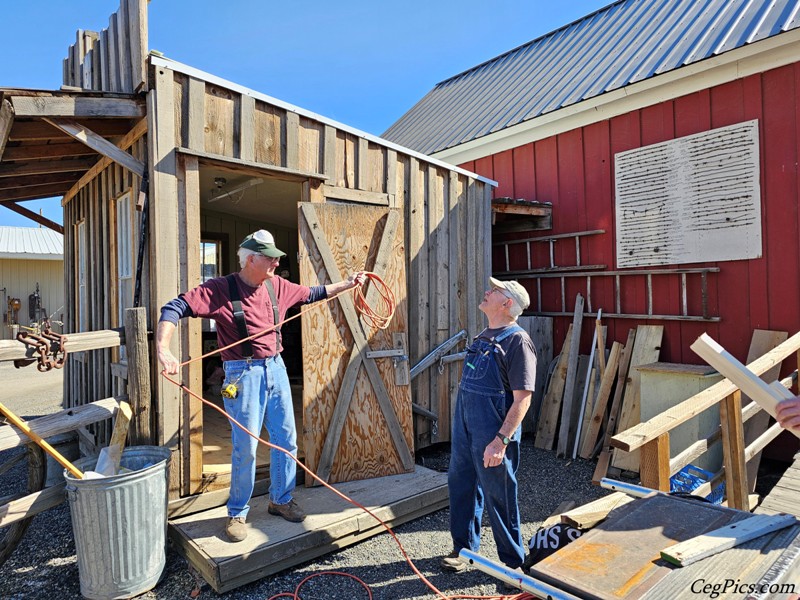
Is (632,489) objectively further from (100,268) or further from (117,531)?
(100,268)

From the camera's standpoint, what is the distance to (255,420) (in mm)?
3400

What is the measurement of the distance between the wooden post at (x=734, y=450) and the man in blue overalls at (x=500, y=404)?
61.3 inches

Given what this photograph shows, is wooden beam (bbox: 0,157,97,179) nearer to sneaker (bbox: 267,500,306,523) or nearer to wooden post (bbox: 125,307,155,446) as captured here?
wooden post (bbox: 125,307,155,446)

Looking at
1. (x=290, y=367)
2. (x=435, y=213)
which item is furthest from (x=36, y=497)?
(x=290, y=367)

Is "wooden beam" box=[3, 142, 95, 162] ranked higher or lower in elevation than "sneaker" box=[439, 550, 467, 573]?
higher

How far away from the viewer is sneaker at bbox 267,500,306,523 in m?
3.68

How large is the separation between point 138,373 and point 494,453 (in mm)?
2452

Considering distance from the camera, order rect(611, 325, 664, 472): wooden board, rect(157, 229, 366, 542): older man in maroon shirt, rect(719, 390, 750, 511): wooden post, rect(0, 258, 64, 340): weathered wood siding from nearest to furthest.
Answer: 1. rect(157, 229, 366, 542): older man in maroon shirt
2. rect(719, 390, 750, 511): wooden post
3. rect(611, 325, 664, 472): wooden board
4. rect(0, 258, 64, 340): weathered wood siding

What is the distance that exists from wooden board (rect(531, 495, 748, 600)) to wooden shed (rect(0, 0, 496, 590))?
2260mm

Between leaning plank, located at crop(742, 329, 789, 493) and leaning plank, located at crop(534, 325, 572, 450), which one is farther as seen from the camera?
leaning plank, located at crop(534, 325, 572, 450)

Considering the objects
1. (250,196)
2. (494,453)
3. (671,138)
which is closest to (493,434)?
(494,453)

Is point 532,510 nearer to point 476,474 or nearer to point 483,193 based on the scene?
point 476,474

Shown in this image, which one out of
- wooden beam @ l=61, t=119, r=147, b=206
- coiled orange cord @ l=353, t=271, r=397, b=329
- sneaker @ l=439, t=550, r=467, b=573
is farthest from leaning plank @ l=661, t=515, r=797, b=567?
wooden beam @ l=61, t=119, r=147, b=206

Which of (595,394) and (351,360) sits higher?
(351,360)
